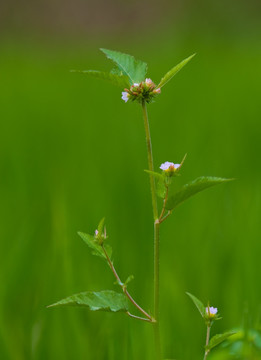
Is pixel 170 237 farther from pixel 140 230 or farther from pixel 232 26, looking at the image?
pixel 232 26

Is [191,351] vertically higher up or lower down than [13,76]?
lower down

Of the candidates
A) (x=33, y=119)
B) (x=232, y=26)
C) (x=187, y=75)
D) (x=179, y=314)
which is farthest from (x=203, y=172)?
(x=232, y=26)

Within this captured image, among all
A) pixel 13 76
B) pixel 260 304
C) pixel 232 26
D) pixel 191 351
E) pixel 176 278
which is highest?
pixel 232 26

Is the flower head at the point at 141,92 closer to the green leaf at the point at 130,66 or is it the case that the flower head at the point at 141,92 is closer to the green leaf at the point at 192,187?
the green leaf at the point at 130,66

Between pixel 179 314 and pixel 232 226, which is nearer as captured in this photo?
pixel 179 314

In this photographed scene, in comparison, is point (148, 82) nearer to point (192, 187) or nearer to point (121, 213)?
point (192, 187)

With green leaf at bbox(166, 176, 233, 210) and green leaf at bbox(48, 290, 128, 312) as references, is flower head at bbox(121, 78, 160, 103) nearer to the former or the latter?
green leaf at bbox(166, 176, 233, 210)
